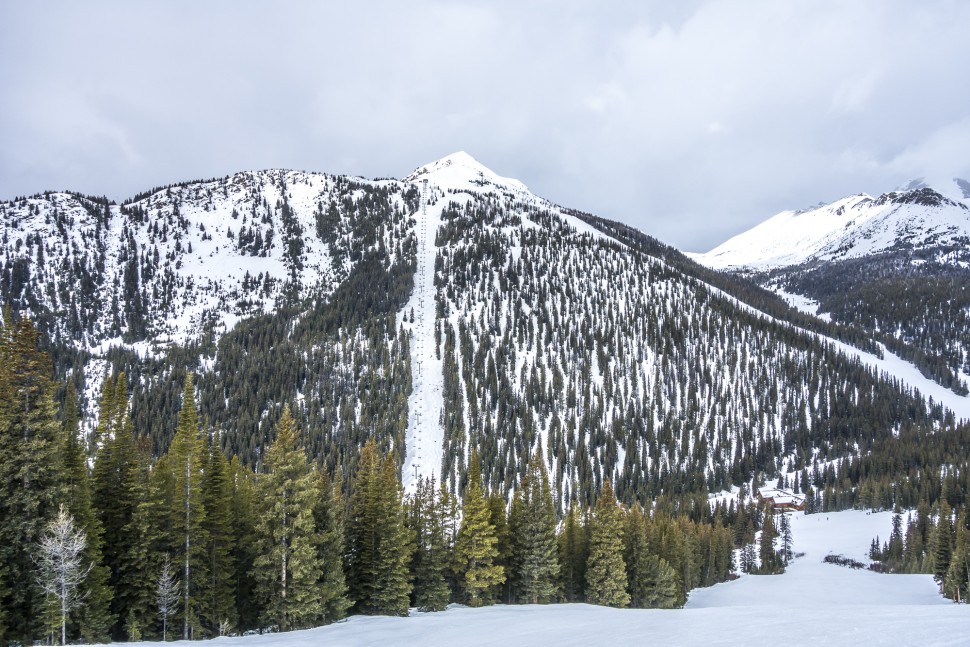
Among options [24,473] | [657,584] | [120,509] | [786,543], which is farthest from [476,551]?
[786,543]

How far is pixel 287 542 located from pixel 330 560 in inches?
167

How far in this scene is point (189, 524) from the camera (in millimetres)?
38062

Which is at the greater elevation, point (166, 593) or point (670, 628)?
point (670, 628)

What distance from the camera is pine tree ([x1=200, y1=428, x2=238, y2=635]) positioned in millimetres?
39250

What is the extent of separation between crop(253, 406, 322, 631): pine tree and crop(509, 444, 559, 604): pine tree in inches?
957

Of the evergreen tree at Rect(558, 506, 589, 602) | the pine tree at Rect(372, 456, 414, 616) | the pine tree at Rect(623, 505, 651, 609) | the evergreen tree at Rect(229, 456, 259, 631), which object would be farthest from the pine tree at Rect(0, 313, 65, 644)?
the pine tree at Rect(623, 505, 651, 609)

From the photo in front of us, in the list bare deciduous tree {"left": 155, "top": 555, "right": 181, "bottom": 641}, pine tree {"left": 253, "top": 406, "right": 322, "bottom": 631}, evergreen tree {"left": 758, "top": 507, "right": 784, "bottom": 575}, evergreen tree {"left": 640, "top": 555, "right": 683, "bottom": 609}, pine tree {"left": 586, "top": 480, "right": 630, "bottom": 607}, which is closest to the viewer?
bare deciduous tree {"left": 155, "top": 555, "right": 181, "bottom": 641}

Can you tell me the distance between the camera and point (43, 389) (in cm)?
3092

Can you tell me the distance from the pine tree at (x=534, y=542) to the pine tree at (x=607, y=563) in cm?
444

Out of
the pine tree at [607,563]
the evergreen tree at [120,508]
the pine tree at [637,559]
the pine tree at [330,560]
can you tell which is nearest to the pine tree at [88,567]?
the evergreen tree at [120,508]

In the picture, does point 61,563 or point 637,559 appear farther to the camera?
point 637,559

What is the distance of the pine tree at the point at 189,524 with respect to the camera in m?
37.1

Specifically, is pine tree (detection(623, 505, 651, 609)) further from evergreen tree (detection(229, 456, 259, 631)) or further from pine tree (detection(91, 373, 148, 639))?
pine tree (detection(91, 373, 148, 639))

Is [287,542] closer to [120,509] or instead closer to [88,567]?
[88,567]
